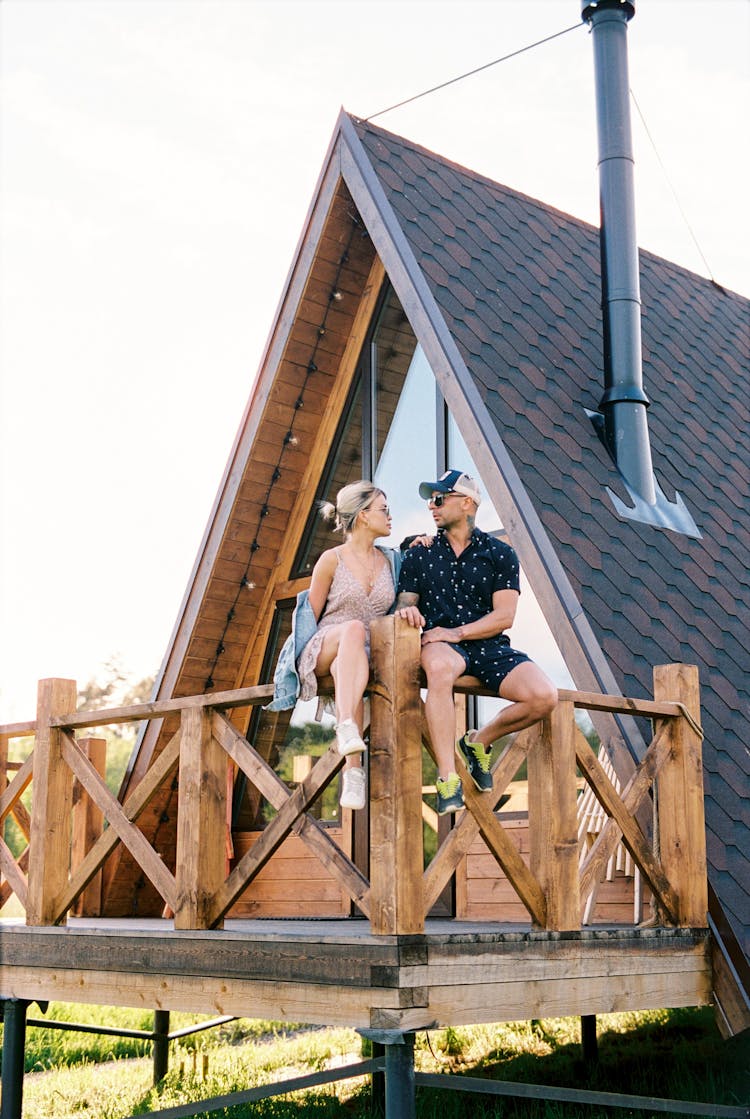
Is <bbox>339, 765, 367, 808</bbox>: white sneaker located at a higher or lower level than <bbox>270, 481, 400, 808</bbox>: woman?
lower

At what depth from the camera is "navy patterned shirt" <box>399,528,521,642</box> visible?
5.16 metres

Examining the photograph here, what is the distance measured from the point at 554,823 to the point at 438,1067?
4.55m

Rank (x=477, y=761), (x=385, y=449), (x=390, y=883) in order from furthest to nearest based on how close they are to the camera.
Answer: (x=385, y=449), (x=477, y=761), (x=390, y=883)

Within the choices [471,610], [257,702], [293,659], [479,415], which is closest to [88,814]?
[257,702]

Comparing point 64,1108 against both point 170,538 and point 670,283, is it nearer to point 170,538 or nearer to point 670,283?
point 670,283

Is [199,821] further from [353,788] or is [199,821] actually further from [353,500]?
[353,500]

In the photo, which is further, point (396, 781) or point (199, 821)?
point (199, 821)

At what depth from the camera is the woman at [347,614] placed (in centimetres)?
459

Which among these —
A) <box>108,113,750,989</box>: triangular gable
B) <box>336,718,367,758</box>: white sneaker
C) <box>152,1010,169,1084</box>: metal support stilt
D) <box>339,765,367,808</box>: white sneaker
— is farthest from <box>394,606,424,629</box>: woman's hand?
<box>152,1010,169,1084</box>: metal support stilt

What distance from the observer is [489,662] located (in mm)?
5062

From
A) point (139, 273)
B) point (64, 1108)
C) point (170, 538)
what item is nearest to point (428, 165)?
point (64, 1108)

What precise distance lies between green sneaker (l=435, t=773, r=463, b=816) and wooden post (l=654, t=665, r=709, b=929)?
4.82 ft

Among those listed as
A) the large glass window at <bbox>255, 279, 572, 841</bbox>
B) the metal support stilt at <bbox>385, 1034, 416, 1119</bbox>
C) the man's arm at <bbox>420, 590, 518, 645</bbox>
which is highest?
the large glass window at <bbox>255, 279, 572, 841</bbox>

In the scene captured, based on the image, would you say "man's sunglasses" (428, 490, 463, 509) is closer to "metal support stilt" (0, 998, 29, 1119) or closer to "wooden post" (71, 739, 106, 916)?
"metal support stilt" (0, 998, 29, 1119)
